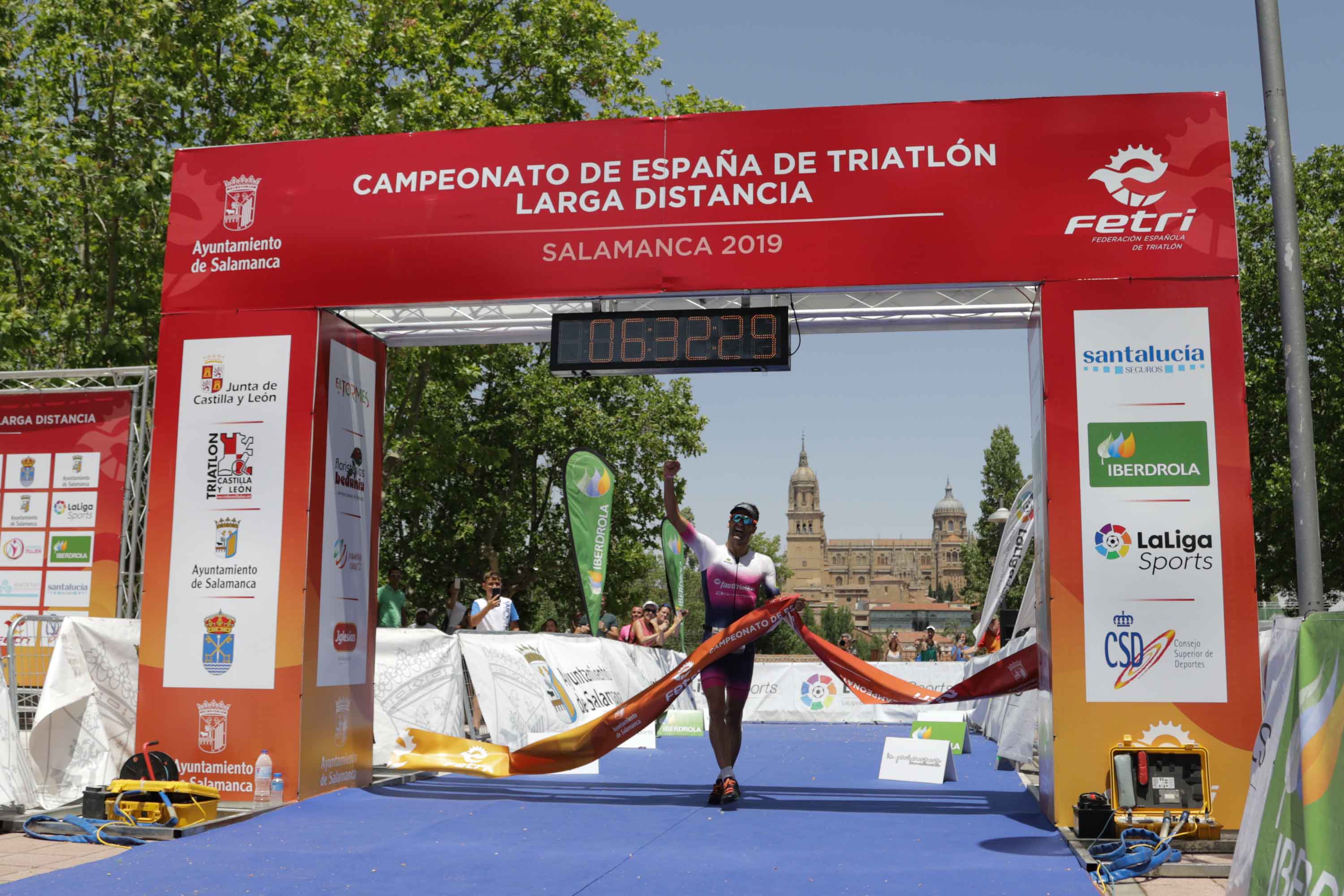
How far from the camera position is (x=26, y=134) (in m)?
17.8

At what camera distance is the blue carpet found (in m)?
5.89

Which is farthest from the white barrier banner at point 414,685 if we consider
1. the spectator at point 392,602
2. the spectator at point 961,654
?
the spectator at point 961,654

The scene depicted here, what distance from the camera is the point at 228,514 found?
9133 millimetres

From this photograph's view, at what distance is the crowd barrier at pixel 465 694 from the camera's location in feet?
27.7

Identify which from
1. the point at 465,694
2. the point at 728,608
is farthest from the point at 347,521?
the point at 465,694

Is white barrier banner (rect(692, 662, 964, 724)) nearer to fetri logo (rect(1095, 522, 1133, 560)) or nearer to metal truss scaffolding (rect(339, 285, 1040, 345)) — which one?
metal truss scaffolding (rect(339, 285, 1040, 345))

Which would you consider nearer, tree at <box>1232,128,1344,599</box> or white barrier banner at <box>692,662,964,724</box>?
white barrier banner at <box>692,662,964,724</box>

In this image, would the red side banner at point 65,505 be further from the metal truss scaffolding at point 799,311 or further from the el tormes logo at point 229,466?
the metal truss scaffolding at point 799,311

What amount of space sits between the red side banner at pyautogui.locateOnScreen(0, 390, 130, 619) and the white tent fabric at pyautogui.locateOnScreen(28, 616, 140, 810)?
2.23m

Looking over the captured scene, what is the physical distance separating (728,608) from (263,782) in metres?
3.68

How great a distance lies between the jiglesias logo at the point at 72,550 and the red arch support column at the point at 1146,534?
8972 mm

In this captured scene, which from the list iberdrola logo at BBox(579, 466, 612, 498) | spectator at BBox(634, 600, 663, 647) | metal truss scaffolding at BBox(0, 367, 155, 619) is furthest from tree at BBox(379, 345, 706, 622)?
metal truss scaffolding at BBox(0, 367, 155, 619)

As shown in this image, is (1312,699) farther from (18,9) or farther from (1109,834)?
(18,9)

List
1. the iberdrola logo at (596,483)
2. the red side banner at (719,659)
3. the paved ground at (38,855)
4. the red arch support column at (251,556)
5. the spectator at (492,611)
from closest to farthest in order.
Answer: the paved ground at (38,855), the red side banner at (719,659), the red arch support column at (251,556), the spectator at (492,611), the iberdrola logo at (596,483)
